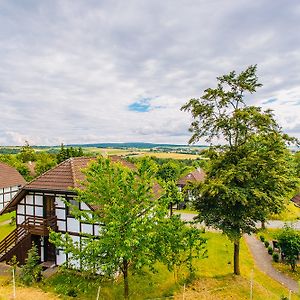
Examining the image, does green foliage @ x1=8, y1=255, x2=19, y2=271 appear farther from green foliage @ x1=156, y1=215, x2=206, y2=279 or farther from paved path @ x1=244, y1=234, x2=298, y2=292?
paved path @ x1=244, y1=234, x2=298, y2=292

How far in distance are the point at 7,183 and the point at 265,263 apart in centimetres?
3376

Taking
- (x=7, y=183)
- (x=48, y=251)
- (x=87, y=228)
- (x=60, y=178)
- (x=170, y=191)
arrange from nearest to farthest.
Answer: (x=170, y=191) → (x=87, y=228) → (x=60, y=178) → (x=48, y=251) → (x=7, y=183)

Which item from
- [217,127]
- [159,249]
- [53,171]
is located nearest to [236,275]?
[159,249]

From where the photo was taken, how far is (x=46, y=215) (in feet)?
66.5

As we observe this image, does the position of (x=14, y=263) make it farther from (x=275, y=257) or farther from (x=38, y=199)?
(x=275, y=257)

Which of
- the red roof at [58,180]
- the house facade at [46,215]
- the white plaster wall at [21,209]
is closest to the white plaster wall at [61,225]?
the house facade at [46,215]

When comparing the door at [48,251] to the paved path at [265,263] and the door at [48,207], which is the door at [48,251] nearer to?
the door at [48,207]

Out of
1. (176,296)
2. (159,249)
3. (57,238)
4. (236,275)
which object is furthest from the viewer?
(236,275)

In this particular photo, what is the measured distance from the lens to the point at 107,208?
12195 millimetres

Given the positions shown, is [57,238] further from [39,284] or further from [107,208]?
[39,284]

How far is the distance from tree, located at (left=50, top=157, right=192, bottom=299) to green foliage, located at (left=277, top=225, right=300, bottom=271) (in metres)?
12.7

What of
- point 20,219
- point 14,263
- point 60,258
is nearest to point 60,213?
point 60,258

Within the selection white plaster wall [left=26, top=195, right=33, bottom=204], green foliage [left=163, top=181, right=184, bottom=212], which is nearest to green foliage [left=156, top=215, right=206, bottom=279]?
green foliage [left=163, top=181, right=184, bottom=212]

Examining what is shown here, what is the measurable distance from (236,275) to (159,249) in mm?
8249
